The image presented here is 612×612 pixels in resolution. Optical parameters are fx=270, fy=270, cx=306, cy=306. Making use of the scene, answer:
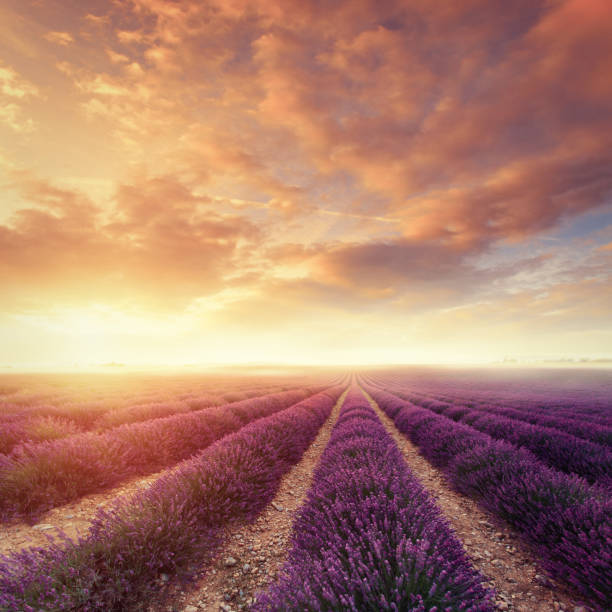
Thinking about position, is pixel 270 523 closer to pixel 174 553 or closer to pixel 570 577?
pixel 174 553

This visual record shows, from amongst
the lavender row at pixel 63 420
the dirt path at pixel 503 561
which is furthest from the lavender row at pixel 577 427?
the lavender row at pixel 63 420

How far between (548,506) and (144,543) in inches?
168

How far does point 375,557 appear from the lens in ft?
6.36

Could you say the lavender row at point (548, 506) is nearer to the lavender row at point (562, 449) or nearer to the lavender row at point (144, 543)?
the lavender row at point (562, 449)

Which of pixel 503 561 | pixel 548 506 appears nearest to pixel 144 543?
pixel 503 561

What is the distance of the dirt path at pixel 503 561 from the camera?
235 cm

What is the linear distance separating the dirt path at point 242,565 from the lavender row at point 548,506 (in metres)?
2.66

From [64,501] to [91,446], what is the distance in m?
0.88

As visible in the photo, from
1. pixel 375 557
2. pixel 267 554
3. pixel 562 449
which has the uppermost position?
pixel 375 557

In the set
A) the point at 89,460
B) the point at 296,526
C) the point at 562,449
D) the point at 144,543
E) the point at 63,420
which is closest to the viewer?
the point at 144,543

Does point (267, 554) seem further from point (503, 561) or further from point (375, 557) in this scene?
point (503, 561)

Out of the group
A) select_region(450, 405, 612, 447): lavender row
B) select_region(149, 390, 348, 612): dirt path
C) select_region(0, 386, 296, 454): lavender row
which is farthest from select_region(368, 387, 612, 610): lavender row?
select_region(0, 386, 296, 454): lavender row

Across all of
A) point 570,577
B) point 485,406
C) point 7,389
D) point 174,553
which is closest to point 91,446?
point 174,553

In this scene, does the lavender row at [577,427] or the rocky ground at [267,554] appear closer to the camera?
the rocky ground at [267,554]
